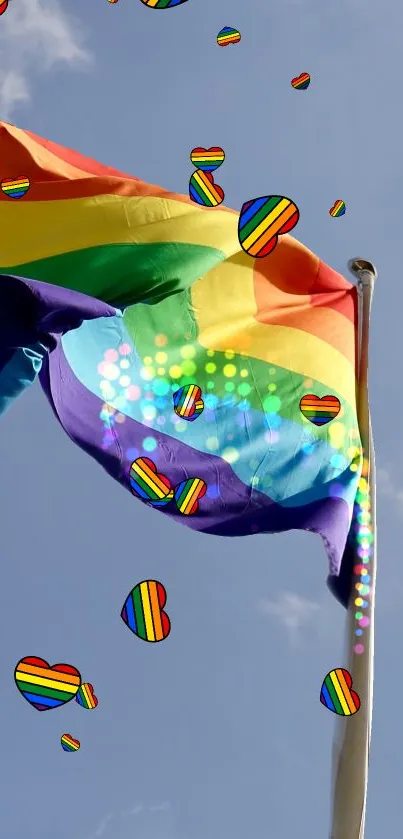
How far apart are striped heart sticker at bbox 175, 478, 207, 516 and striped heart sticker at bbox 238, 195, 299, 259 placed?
1.91 meters

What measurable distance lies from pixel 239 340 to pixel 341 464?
1.34m

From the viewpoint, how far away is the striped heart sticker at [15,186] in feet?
26.1

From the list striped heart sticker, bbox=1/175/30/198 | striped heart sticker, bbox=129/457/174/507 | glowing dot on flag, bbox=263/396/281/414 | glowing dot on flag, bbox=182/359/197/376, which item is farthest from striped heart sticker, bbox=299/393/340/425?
striped heart sticker, bbox=1/175/30/198

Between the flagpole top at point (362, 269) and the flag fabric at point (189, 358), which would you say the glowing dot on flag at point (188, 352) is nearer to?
the flag fabric at point (189, 358)

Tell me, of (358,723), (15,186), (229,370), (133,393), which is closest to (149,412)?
(133,393)

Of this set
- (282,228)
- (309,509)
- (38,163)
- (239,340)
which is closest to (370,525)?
(309,509)

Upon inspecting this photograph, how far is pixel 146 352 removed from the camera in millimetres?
8195

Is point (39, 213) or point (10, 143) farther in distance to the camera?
point (10, 143)

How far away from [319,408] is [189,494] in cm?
115

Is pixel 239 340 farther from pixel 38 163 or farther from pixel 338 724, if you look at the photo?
pixel 338 724

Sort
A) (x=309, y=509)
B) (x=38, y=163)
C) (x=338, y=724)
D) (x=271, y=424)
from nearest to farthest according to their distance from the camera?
(x=338, y=724) < (x=309, y=509) < (x=271, y=424) < (x=38, y=163)

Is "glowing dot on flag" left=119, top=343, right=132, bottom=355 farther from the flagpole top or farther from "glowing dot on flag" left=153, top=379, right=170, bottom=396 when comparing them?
the flagpole top

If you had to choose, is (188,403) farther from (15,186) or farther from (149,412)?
(15,186)

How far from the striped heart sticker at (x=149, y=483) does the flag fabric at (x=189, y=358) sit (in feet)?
0.03
